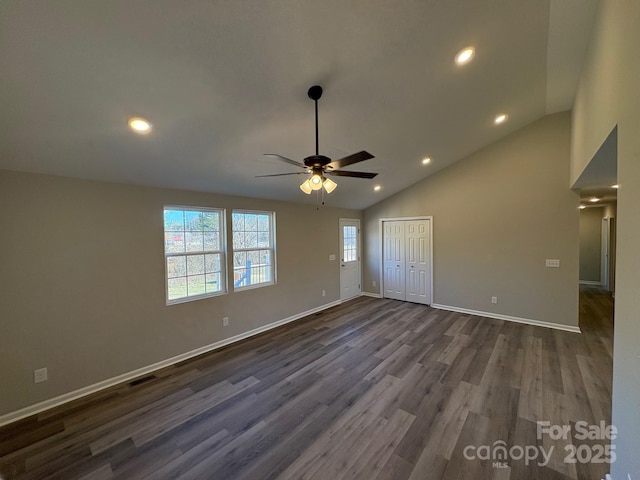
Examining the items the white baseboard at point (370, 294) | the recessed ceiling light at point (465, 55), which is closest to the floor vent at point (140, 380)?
the recessed ceiling light at point (465, 55)

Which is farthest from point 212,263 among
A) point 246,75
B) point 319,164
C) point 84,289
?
point 246,75

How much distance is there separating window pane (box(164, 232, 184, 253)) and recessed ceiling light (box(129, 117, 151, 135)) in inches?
60.0

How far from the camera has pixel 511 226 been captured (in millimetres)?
4680

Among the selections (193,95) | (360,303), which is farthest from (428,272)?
(193,95)

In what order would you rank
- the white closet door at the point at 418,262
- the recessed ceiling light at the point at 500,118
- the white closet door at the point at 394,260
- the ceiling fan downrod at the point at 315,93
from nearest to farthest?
the ceiling fan downrod at the point at 315,93 < the recessed ceiling light at the point at 500,118 < the white closet door at the point at 418,262 < the white closet door at the point at 394,260

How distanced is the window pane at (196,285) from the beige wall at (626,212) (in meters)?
4.23

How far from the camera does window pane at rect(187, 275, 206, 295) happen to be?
12.1 ft

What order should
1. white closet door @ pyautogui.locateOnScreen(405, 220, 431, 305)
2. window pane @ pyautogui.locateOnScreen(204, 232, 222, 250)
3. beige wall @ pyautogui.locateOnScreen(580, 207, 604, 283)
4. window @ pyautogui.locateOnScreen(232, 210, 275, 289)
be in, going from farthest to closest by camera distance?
beige wall @ pyautogui.locateOnScreen(580, 207, 604, 283) → white closet door @ pyautogui.locateOnScreen(405, 220, 431, 305) → window @ pyautogui.locateOnScreen(232, 210, 275, 289) → window pane @ pyautogui.locateOnScreen(204, 232, 222, 250)

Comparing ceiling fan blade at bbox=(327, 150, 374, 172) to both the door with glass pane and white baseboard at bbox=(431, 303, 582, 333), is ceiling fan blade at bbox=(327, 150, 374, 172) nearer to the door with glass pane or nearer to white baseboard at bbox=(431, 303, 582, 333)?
→ the door with glass pane

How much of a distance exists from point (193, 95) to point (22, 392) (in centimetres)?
330

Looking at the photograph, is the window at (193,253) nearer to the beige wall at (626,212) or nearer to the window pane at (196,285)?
the window pane at (196,285)

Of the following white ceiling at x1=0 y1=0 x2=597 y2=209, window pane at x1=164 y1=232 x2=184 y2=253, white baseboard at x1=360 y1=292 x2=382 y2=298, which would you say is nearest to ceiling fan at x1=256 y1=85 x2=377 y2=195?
white ceiling at x1=0 y1=0 x2=597 y2=209

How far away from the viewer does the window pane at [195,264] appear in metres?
3.67

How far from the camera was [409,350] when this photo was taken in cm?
360
